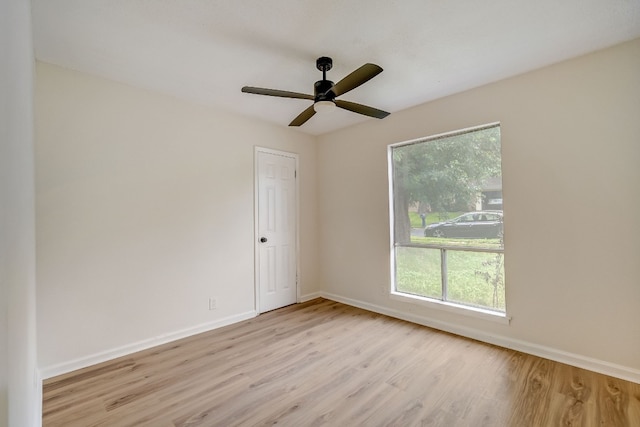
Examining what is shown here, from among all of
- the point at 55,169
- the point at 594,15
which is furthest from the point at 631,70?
the point at 55,169

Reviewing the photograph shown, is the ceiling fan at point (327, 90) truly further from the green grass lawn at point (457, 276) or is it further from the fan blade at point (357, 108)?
the green grass lawn at point (457, 276)

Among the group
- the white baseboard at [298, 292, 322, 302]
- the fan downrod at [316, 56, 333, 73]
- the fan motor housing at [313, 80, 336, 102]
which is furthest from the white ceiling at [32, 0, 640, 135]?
the white baseboard at [298, 292, 322, 302]

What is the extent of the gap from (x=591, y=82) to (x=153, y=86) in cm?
384

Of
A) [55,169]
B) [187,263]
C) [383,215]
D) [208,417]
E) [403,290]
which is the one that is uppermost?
[55,169]

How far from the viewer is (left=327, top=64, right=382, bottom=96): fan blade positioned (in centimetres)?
187

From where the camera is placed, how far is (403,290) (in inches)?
140

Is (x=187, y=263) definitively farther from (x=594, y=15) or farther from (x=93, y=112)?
(x=594, y=15)

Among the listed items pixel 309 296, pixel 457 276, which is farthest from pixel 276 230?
pixel 457 276

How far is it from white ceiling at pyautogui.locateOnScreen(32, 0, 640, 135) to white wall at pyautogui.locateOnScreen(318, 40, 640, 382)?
25 cm

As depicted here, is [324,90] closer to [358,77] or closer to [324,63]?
[324,63]

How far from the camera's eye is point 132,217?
2717 mm

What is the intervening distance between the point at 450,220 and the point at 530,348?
1353 mm

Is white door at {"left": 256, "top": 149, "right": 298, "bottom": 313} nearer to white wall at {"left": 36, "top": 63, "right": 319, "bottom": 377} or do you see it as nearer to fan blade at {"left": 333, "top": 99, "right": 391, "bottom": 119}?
white wall at {"left": 36, "top": 63, "right": 319, "bottom": 377}

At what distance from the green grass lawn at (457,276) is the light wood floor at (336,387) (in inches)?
17.8
